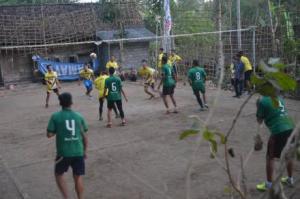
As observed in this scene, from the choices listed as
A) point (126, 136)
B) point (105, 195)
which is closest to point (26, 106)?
point (126, 136)

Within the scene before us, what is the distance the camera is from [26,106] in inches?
611

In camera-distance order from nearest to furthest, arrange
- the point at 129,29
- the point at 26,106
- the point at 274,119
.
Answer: the point at 274,119 → the point at 26,106 → the point at 129,29

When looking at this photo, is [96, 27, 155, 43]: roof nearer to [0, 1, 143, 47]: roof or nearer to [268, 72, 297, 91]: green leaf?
[0, 1, 143, 47]: roof

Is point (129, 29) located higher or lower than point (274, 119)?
higher

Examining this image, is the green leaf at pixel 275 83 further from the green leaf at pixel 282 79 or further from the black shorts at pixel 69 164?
the black shorts at pixel 69 164

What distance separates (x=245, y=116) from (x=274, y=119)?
5.36m

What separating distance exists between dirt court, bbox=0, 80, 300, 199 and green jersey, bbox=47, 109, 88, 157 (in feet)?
3.09

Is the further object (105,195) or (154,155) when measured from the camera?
(154,155)

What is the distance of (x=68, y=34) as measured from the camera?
23047mm

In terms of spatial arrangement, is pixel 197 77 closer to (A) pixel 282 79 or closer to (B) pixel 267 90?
(B) pixel 267 90

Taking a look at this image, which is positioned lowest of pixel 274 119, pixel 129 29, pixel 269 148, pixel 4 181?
pixel 4 181

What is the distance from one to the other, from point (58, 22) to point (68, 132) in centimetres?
1903

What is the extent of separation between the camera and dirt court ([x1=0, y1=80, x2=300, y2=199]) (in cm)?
648

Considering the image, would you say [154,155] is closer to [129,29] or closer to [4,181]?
[4,181]
